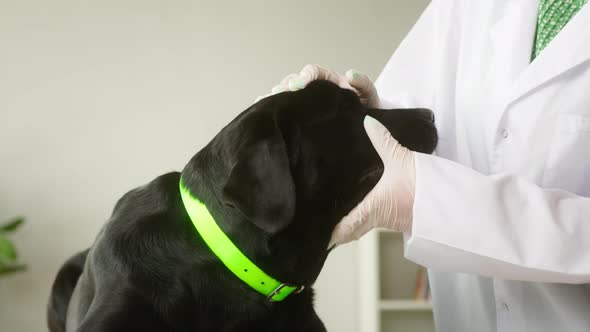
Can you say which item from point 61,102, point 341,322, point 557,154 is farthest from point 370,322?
point 557,154

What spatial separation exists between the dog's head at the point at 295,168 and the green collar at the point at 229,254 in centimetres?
2

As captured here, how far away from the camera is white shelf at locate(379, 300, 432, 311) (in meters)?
3.42

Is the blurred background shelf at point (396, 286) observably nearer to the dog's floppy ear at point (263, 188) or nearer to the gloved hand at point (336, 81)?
the gloved hand at point (336, 81)

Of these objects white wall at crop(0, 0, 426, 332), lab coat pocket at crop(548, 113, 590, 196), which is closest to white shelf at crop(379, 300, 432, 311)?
white wall at crop(0, 0, 426, 332)

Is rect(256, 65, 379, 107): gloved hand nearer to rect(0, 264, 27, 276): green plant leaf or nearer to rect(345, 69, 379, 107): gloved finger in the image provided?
rect(345, 69, 379, 107): gloved finger

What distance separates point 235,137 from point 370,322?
2.56m

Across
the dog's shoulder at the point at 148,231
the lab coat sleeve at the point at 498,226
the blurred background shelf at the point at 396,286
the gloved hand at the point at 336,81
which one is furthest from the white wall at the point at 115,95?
the lab coat sleeve at the point at 498,226

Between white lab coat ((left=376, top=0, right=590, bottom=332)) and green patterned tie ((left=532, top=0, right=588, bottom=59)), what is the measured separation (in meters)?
0.02

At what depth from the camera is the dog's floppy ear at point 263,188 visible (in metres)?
1.01

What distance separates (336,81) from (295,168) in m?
0.33

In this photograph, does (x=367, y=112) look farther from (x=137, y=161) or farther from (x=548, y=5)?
(x=137, y=161)

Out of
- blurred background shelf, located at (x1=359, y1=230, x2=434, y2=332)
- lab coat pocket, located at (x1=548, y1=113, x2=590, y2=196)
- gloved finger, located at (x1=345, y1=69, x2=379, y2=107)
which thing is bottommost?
→ blurred background shelf, located at (x1=359, y1=230, x2=434, y2=332)

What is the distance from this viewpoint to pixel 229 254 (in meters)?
1.10

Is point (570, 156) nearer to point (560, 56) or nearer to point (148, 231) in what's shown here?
point (560, 56)
